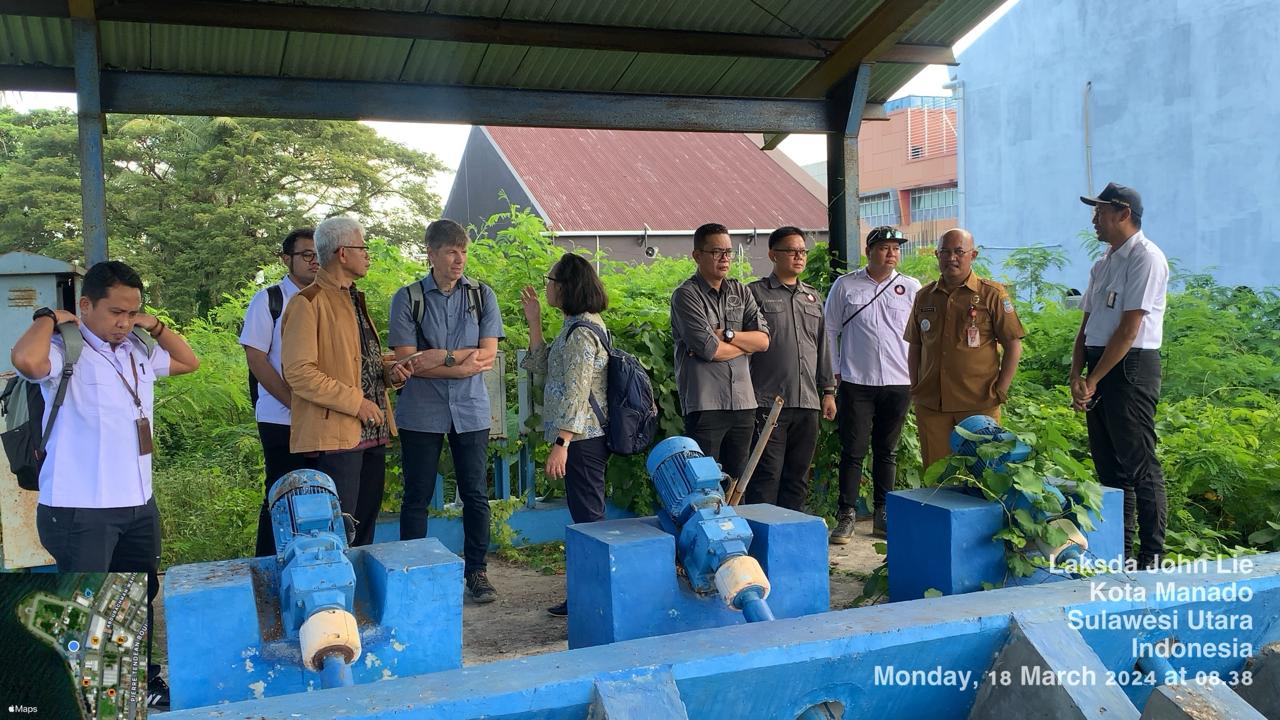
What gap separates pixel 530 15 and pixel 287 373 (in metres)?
3.06

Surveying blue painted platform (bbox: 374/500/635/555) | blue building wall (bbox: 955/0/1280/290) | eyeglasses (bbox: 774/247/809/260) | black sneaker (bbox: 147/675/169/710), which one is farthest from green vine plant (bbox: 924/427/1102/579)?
blue building wall (bbox: 955/0/1280/290)

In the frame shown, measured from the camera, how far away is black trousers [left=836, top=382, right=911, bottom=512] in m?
6.02

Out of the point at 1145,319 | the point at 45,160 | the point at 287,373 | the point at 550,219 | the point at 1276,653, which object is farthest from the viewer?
the point at 550,219

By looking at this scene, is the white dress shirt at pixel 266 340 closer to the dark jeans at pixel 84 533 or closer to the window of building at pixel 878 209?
the dark jeans at pixel 84 533

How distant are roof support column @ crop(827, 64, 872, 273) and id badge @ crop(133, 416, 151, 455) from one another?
464 cm

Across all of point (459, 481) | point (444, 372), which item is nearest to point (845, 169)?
point (444, 372)

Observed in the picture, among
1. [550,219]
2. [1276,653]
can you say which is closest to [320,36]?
[1276,653]

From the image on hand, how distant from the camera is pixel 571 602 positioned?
3.06 meters

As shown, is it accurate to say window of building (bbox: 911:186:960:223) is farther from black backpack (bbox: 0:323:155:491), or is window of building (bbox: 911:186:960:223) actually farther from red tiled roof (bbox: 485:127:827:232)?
black backpack (bbox: 0:323:155:491)

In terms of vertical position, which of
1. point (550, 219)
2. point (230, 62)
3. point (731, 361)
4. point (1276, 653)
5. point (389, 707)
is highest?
point (550, 219)

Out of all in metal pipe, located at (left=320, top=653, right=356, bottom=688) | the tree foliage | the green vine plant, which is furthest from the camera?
the tree foliage

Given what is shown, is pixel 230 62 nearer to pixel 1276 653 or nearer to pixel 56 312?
pixel 56 312

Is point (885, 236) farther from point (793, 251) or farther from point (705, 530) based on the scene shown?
point (705, 530)

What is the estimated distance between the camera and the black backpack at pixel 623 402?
463 centimetres
